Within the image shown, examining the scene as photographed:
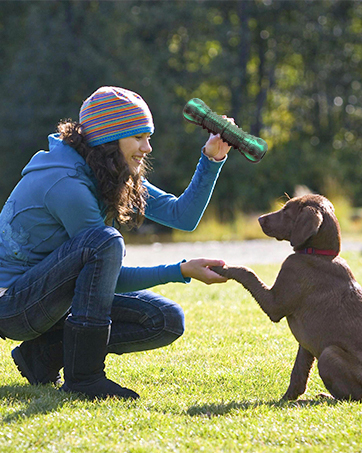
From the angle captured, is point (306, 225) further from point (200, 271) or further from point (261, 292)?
point (200, 271)

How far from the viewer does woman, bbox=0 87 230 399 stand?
11.6ft

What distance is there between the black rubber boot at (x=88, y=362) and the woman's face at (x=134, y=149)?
96 cm

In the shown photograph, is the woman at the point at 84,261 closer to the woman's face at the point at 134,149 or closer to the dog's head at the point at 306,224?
the woman's face at the point at 134,149

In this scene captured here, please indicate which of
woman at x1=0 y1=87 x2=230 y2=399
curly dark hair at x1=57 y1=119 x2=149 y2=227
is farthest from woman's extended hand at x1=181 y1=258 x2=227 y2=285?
curly dark hair at x1=57 y1=119 x2=149 y2=227

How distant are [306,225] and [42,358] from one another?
1767 millimetres

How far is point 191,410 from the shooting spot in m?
3.45

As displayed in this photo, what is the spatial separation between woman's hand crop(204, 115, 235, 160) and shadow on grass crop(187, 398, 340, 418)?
1.49 metres

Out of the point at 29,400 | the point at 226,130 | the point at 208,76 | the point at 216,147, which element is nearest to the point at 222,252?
the point at 216,147

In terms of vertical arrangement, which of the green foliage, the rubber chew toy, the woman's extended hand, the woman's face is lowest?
the woman's extended hand

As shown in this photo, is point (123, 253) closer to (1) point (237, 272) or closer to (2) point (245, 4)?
(1) point (237, 272)

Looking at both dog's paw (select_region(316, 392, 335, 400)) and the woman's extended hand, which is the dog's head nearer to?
the woman's extended hand

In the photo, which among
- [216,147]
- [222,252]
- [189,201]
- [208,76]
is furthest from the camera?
[208,76]

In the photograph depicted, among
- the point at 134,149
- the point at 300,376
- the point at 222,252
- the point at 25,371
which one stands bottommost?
the point at 222,252

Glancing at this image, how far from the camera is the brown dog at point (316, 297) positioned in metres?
3.58
